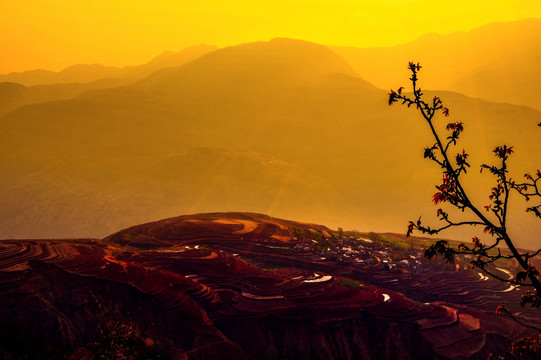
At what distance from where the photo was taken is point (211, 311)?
102ft

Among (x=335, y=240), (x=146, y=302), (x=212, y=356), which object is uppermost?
(x=335, y=240)

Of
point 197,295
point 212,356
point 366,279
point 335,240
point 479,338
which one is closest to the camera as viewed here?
point 212,356

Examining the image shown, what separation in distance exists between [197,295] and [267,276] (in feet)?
27.6

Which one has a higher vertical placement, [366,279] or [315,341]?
[366,279]

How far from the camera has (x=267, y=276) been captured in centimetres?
3847

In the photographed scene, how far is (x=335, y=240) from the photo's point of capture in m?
61.3

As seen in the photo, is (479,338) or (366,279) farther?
(366,279)

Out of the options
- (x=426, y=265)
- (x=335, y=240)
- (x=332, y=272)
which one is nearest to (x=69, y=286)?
(x=332, y=272)

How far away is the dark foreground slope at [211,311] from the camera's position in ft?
85.2

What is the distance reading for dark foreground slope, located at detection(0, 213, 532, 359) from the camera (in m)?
26.0

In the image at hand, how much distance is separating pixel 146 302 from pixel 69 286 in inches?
220

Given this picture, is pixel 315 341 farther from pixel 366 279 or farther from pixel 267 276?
pixel 366 279

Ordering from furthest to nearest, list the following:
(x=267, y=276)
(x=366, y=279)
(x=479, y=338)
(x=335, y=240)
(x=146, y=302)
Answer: (x=335, y=240)
(x=366, y=279)
(x=267, y=276)
(x=479, y=338)
(x=146, y=302)

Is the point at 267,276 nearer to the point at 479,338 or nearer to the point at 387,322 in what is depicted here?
the point at 387,322
